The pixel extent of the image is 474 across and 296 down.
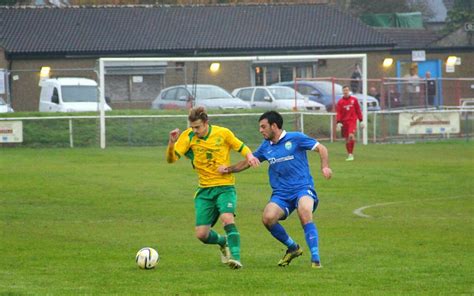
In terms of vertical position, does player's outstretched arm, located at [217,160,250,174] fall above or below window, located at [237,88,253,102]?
below

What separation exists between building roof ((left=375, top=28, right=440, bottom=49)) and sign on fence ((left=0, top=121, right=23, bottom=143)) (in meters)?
31.2

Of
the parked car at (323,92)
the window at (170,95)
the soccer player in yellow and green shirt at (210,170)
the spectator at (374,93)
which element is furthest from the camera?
the spectator at (374,93)

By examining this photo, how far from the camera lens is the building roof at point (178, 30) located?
50.6 meters

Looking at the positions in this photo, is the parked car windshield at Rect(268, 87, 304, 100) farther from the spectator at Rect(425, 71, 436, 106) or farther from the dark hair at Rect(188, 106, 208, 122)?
the dark hair at Rect(188, 106, 208, 122)

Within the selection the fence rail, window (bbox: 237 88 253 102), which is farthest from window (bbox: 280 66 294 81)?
the fence rail

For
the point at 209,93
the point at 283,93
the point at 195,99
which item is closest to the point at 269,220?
the point at 195,99

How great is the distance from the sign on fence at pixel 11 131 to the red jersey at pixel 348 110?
1002 centimetres

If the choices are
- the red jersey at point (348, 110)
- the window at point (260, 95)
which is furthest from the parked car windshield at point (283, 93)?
the red jersey at point (348, 110)

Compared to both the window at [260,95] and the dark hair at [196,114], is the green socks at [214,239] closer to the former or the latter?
the dark hair at [196,114]

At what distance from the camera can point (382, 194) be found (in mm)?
21938

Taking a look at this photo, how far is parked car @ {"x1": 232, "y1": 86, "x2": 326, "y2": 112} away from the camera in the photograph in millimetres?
39341

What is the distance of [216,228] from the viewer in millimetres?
16906

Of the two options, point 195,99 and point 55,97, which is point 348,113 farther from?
point 55,97

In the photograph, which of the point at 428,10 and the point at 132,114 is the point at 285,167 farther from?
the point at 428,10
